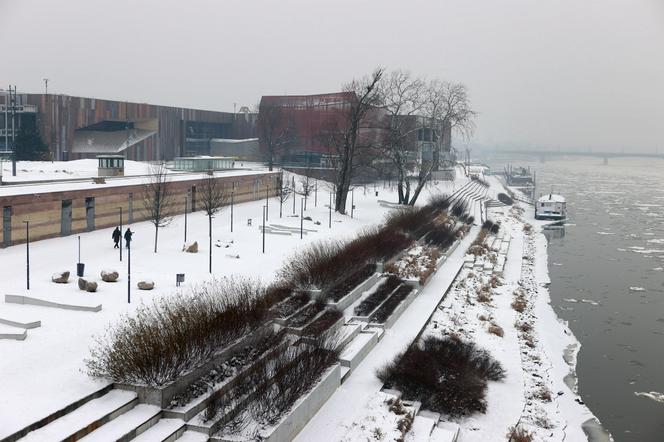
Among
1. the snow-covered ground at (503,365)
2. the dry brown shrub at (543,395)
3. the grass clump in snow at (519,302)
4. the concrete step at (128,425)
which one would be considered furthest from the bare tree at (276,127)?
the concrete step at (128,425)

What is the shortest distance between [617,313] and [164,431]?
2328cm

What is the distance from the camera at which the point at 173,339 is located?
1398cm

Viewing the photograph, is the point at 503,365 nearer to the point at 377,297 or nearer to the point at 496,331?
the point at 496,331

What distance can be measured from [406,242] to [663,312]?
12.7m

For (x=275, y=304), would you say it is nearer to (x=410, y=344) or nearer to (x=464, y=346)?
(x=410, y=344)

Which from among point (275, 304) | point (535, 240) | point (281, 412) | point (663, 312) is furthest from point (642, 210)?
point (281, 412)

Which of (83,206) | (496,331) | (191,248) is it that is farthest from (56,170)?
(496,331)

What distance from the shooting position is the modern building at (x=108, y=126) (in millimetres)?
66562

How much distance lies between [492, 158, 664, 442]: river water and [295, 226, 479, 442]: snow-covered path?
5.57 m

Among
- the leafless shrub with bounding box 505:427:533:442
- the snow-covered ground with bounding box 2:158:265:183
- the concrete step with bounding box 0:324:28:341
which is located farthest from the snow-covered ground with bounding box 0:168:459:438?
the snow-covered ground with bounding box 2:158:265:183

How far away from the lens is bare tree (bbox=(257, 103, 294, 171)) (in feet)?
266

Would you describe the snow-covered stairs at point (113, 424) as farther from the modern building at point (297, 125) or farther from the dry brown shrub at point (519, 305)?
the modern building at point (297, 125)

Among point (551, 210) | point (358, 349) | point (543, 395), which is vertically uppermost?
point (551, 210)

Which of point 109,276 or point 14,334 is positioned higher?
point 109,276
